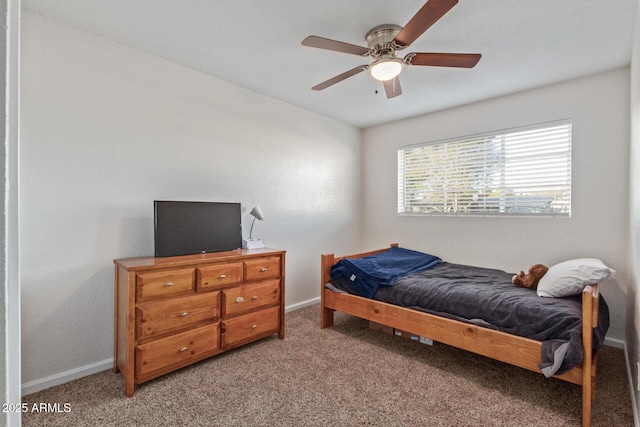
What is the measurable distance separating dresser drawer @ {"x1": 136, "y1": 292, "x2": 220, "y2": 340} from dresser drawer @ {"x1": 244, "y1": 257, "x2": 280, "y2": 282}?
0.31m

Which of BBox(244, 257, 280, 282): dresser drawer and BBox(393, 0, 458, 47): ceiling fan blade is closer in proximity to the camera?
BBox(393, 0, 458, 47): ceiling fan blade

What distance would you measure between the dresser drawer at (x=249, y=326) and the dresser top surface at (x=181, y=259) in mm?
512

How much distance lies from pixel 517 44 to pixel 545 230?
5.92ft

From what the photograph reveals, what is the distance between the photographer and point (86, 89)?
222 cm

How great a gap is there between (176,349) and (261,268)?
0.87m

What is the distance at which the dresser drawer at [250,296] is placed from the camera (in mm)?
2465

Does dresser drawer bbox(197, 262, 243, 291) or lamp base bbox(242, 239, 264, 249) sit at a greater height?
lamp base bbox(242, 239, 264, 249)

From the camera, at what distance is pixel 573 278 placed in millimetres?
2146

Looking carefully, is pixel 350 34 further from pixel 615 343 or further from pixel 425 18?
pixel 615 343

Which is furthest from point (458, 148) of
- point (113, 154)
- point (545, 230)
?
point (113, 154)

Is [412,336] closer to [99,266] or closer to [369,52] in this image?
[369,52]

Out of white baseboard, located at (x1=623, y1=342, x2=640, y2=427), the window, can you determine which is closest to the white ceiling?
the window

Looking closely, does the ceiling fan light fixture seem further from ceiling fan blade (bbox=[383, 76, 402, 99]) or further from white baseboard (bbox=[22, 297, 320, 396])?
white baseboard (bbox=[22, 297, 320, 396])

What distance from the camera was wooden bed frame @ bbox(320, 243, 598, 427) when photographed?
5.63 feet
